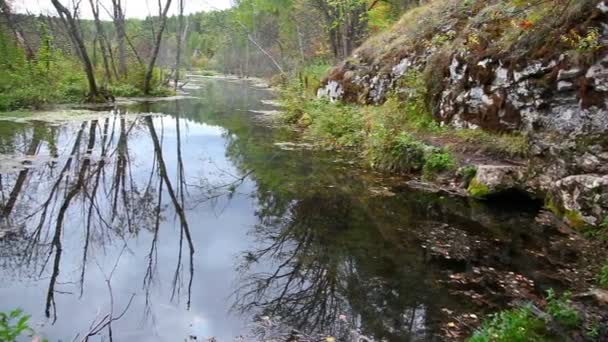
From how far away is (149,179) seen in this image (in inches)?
365

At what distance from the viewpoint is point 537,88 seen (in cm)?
862

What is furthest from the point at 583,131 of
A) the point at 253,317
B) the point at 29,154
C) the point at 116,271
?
the point at 29,154

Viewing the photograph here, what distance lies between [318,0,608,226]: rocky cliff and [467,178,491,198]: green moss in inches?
2.1

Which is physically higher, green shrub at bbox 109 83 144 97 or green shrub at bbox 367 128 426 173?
green shrub at bbox 109 83 144 97

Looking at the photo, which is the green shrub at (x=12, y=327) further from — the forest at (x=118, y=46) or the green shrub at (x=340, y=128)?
the forest at (x=118, y=46)

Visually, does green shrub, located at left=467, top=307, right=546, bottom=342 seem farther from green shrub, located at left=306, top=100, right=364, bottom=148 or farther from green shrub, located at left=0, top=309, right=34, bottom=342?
green shrub, located at left=306, top=100, right=364, bottom=148

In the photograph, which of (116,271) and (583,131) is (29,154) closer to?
(116,271)

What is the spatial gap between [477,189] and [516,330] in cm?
509

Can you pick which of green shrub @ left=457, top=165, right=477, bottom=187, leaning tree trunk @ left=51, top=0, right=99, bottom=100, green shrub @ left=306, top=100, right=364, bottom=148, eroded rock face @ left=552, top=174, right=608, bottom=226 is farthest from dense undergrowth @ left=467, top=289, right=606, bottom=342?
leaning tree trunk @ left=51, top=0, right=99, bottom=100

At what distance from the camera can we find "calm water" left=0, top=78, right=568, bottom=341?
174 inches

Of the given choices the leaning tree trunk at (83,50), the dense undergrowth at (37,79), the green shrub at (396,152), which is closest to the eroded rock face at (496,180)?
the green shrub at (396,152)

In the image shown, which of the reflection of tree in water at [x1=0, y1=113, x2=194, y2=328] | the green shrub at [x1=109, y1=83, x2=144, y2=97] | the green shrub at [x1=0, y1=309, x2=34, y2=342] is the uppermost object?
the green shrub at [x1=109, y1=83, x2=144, y2=97]

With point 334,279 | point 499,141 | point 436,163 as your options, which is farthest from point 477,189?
point 334,279

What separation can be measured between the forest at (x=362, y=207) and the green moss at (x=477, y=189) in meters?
0.04
